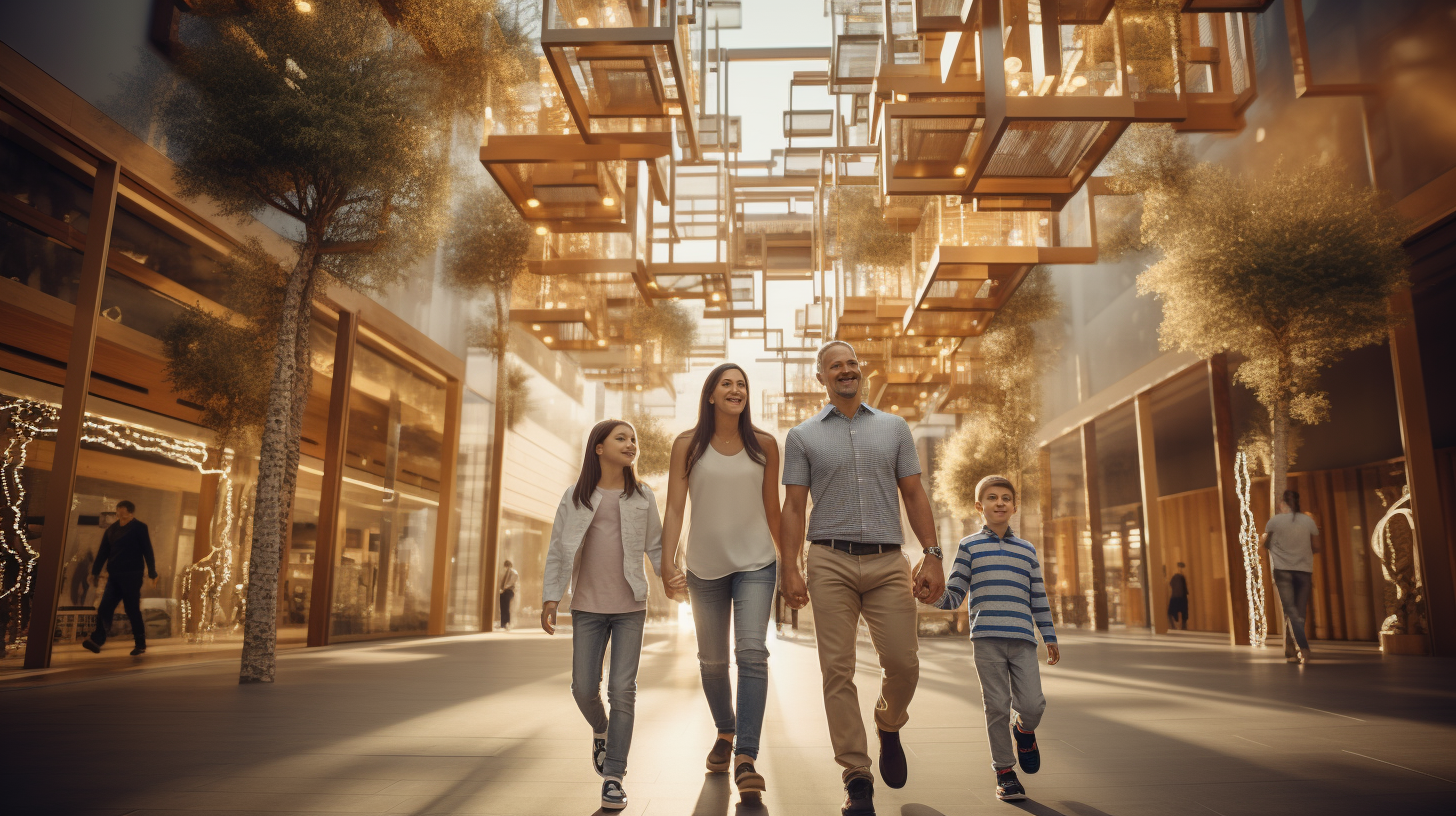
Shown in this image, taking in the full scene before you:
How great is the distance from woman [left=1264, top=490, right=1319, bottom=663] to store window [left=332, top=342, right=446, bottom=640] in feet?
39.4

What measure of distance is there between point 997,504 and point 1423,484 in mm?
9589

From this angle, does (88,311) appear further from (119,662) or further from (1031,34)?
(1031,34)

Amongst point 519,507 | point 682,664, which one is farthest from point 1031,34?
point 519,507

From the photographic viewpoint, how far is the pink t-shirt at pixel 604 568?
3457 mm

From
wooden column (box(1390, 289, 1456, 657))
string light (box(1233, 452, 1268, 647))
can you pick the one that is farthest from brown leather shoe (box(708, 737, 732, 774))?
string light (box(1233, 452, 1268, 647))

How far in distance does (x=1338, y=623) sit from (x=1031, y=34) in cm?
1186

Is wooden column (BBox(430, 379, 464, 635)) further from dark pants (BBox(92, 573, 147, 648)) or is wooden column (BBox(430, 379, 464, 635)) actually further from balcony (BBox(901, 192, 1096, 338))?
balcony (BBox(901, 192, 1096, 338))

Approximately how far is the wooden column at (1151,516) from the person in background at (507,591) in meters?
13.3

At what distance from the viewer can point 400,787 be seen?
342 cm

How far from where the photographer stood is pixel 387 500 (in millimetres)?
14656

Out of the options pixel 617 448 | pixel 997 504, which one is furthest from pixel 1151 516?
pixel 617 448

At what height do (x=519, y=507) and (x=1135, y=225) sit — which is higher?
(x=1135, y=225)

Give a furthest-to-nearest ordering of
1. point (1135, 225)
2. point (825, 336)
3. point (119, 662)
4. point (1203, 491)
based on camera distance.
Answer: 1. point (825, 336)
2. point (1203, 491)
3. point (1135, 225)
4. point (119, 662)

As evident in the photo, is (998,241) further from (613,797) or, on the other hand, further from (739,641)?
(613,797)
